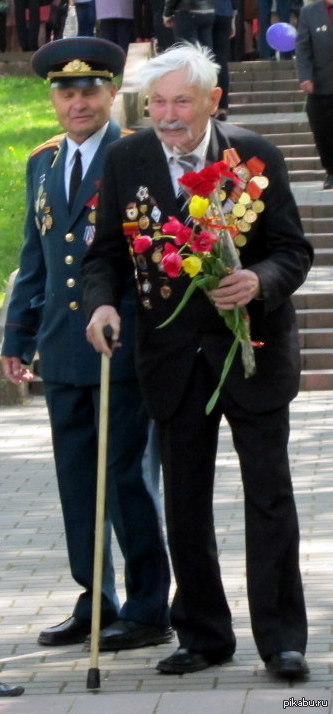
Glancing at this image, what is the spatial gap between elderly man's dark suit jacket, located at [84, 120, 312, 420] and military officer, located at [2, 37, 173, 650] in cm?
31

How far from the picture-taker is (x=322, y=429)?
32.0 feet

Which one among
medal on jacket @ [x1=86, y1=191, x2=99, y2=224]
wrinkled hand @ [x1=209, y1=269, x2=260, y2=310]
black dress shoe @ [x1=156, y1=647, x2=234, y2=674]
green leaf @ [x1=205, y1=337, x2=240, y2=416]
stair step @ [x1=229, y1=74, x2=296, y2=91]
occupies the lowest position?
stair step @ [x1=229, y1=74, x2=296, y2=91]

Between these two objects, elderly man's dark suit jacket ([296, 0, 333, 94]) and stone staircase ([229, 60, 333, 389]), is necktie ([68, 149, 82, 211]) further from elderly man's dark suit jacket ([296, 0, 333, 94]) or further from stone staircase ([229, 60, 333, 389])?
elderly man's dark suit jacket ([296, 0, 333, 94])

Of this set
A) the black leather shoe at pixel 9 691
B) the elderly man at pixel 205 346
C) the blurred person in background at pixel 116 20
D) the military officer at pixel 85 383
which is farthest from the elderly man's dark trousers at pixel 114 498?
the blurred person in background at pixel 116 20

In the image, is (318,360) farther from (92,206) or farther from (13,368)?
(92,206)

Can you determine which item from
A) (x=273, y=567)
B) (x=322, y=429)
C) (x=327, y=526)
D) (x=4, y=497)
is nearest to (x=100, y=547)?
(x=273, y=567)

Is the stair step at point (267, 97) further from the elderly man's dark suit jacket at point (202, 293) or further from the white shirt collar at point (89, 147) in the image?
the elderly man's dark suit jacket at point (202, 293)

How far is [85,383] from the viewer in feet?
18.4

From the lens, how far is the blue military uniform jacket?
221 inches

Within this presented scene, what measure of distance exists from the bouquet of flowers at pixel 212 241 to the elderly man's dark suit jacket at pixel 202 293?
9cm

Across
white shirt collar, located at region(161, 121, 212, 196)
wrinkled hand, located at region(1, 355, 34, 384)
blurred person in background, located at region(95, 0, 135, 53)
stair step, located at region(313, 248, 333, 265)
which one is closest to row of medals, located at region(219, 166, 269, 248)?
white shirt collar, located at region(161, 121, 212, 196)

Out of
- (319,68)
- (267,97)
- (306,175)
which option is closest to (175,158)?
(319,68)

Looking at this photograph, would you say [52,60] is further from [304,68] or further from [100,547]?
[304,68]

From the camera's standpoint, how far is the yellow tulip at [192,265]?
4.76 m
